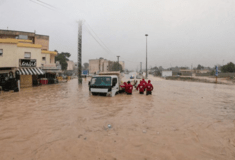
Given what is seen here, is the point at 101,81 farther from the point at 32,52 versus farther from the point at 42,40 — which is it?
the point at 42,40

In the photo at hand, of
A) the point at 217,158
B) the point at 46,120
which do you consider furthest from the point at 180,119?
the point at 46,120

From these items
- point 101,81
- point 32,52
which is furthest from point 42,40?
point 101,81

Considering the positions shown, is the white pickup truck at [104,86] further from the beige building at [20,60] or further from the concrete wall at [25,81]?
the concrete wall at [25,81]

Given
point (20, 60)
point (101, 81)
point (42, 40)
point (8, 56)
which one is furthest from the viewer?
point (42, 40)

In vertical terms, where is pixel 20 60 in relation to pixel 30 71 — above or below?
above

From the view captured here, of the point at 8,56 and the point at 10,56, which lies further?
the point at 10,56

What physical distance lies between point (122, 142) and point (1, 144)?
139 inches

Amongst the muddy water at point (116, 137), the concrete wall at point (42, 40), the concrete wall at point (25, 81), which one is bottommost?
the muddy water at point (116, 137)

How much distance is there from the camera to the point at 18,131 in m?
5.16

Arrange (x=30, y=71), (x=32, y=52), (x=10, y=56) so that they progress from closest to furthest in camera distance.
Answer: (x=10, y=56) → (x=30, y=71) → (x=32, y=52)

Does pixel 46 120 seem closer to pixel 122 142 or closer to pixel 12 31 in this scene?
pixel 122 142

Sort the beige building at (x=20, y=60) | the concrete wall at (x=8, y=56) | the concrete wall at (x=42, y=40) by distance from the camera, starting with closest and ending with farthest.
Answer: the concrete wall at (x=8, y=56) → the beige building at (x=20, y=60) → the concrete wall at (x=42, y=40)

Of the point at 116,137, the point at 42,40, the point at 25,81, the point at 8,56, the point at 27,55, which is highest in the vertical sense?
the point at 42,40

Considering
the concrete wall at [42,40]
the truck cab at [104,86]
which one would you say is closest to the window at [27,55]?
the truck cab at [104,86]
